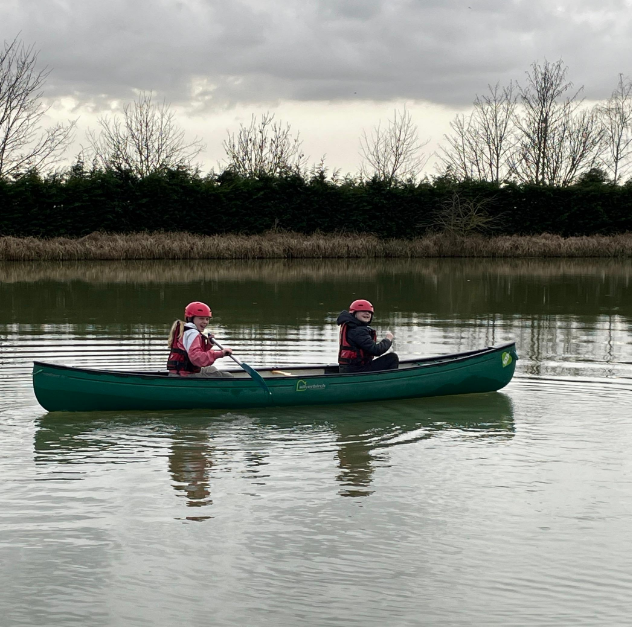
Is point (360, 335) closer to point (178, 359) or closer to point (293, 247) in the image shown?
point (178, 359)

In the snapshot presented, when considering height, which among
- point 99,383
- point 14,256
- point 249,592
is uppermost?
point 14,256

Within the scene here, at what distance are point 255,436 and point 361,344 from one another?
2.03 meters

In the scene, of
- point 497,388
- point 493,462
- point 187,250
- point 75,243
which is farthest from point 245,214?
point 493,462

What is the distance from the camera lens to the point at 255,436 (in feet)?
29.3

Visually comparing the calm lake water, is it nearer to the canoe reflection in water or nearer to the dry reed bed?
the canoe reflection in water

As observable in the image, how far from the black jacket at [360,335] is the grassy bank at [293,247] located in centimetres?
2807

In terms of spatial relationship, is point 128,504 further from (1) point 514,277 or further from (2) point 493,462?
(1) point 514,277

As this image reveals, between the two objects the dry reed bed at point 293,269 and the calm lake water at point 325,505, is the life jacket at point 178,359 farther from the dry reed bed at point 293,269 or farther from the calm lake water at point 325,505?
the dry reed bed at point 293,269

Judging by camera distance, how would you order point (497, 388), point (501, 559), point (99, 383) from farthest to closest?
point (497, 388), point (99, 383), point (501, 559)

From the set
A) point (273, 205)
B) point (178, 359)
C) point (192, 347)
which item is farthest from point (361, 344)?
point (273, 205)

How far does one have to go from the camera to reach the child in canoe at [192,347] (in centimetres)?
984

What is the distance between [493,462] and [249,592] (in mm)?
3358

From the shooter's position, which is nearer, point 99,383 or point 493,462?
point 493,462

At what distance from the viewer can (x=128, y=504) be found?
664cm
